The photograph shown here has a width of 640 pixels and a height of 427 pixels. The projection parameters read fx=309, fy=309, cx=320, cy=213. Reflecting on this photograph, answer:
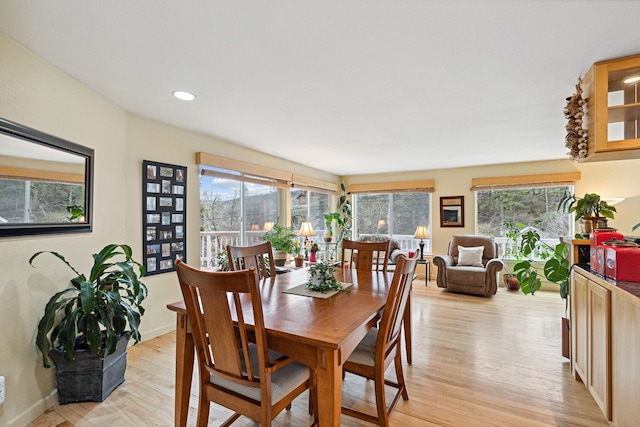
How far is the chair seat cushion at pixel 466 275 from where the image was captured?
15.4ft

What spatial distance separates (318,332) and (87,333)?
159cm

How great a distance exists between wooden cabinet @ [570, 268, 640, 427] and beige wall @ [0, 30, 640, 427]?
10.5 feet

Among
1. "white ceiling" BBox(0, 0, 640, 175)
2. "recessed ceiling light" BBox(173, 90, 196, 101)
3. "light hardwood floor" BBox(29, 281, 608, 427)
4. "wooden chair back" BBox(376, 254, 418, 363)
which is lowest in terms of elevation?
"light hardwood floor" BBox(29, 281, 608, 427)

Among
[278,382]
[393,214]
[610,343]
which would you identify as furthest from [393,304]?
[393,214]

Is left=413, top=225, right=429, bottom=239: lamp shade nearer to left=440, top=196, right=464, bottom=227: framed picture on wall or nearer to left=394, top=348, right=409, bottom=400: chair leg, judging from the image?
left=440, top=196, right=464, bottom=227: framed picture on wall

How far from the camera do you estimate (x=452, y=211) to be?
6074mm

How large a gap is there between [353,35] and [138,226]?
257 cm

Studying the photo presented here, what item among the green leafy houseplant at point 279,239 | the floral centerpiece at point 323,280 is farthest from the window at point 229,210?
the floral centerpiece at point 323,280

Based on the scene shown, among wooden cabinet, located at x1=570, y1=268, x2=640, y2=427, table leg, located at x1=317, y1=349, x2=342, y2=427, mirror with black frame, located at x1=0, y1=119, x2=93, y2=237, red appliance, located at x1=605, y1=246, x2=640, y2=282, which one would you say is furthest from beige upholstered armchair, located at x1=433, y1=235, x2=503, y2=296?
mirror with black frame, located at x1=0, y1=119, x2=93, y2=237

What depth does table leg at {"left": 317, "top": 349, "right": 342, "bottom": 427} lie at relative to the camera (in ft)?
4.10

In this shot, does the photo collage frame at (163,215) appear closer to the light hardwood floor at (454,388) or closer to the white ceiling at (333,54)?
the white ceiling at (333,54)

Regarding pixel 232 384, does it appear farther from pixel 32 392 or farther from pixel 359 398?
pixel 32 392

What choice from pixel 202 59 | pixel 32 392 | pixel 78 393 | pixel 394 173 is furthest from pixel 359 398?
pixel 394 173

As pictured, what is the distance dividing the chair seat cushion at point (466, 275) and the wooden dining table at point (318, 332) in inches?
127
